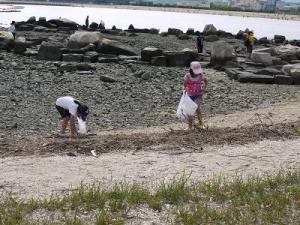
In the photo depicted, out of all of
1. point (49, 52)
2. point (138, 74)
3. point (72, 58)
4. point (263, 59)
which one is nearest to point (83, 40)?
point (49, 52)

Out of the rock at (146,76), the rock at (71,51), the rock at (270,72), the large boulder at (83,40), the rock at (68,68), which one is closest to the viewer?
the rock at (146,76)

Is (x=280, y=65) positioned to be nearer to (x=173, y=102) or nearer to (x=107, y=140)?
(x=173, y=102)

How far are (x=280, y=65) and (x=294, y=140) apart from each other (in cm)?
1651

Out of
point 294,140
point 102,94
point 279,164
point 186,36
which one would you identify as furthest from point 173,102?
point 186,36

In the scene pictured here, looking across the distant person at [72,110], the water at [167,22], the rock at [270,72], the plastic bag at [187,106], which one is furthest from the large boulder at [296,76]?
the water at [167,22]

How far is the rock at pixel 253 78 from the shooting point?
816 inches

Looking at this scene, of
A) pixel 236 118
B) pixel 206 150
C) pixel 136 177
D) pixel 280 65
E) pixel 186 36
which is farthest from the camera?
pixel 186 36

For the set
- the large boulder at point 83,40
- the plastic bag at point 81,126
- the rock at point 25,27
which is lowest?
the rock at point 25,27

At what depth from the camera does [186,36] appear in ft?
148

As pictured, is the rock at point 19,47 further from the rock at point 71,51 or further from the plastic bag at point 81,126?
the plastic bag at point 81,126

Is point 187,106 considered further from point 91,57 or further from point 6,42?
point 6,42

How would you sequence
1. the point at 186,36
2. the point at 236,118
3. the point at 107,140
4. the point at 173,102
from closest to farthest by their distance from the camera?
the point at 107,140
the point at 236,118
the point at 173,102
the point at 186,36

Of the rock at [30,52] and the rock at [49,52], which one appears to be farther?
the rock at [30,52]

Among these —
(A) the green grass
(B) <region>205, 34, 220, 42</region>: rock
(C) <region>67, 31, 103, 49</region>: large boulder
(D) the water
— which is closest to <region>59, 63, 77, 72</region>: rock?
(C) <region>67, 31, 103, 49</region>: large boulder
